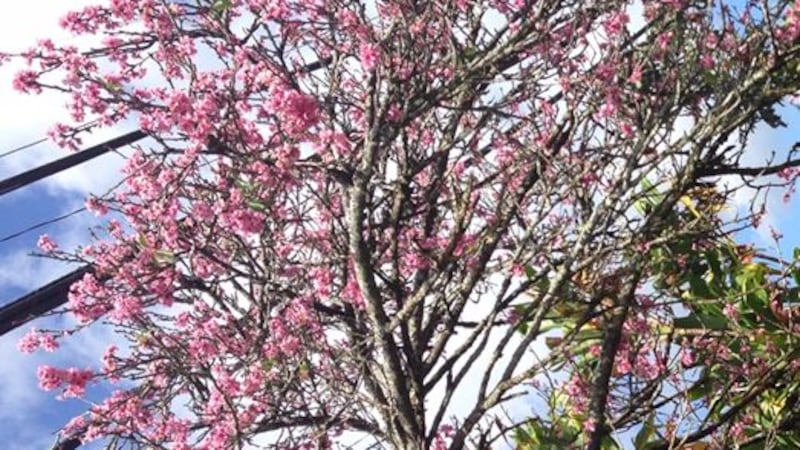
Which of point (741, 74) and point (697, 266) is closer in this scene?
point (741, 74)

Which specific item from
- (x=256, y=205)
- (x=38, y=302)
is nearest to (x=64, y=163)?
(x=38, y=302)

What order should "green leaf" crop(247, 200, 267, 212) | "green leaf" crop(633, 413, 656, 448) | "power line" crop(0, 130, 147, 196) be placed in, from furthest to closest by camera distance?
"green leaf" crop(633, 413, 656, 448)
"power line" crop(0, 130, 147, 196)
"green leaf" crop(247, 200, 267, 212)

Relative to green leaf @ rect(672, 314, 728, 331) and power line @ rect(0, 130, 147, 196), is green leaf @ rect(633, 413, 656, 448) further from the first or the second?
power line @ rect(0, 130, 147, 196)

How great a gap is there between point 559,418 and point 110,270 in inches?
136

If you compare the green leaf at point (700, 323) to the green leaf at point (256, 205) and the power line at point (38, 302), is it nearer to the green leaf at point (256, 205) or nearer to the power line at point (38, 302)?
the green leaf at point (256, 205)

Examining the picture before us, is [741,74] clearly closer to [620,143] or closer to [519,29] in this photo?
[620,143]

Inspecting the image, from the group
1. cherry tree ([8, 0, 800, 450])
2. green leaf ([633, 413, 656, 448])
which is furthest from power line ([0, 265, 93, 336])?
green leaf ([633, 413, 656, 448])

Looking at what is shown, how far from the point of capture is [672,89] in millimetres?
6895

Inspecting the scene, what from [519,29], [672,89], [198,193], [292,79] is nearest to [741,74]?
[672,89]

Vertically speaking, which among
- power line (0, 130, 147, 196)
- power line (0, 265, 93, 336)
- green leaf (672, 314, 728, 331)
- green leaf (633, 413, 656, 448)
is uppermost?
power line (0, 130, 147, 196)

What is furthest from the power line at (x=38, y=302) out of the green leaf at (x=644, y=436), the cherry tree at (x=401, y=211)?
the green leaf at (x=644, y=436)

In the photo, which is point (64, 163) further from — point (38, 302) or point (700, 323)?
point (700, 323)

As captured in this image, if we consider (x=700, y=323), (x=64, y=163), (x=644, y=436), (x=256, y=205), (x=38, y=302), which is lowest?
(x=644, y=436)

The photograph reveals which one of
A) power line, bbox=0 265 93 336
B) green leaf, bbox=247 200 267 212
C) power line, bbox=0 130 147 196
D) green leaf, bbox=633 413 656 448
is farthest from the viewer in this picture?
green leaf, bbox=633 413 656 448
